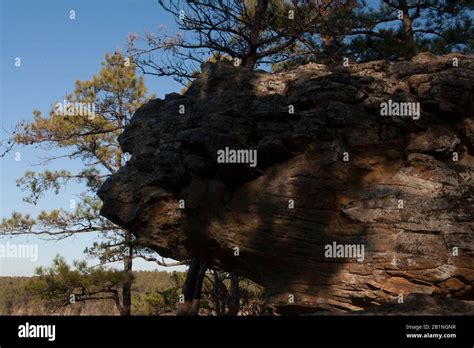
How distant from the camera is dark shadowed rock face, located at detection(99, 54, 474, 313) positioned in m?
9.51

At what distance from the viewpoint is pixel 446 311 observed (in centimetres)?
712

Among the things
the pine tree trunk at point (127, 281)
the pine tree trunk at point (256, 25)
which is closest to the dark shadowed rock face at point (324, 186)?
the pine tree trunk at point (256, 25)

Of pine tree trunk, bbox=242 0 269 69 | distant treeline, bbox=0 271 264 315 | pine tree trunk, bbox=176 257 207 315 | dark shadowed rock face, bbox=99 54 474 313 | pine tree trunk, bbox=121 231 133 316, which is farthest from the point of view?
pine tree trunk, bbox=121 231 133 316

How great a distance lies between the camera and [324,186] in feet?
33.7

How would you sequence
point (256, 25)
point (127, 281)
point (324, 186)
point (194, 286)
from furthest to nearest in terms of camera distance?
point (127, 281), point (256, 25), point (194, 286), point (324, 186)

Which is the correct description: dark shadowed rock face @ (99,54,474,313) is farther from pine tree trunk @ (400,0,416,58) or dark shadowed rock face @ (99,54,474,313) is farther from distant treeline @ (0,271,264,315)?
distant treeline @ (0,271,264,315)

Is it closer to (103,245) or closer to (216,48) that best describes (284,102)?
(216,48)

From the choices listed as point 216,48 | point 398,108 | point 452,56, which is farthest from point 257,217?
point 216,48

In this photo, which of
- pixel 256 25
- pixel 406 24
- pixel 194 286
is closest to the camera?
pixel 194 286

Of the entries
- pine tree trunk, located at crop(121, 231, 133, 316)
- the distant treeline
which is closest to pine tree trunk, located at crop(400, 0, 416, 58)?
the distant treeline

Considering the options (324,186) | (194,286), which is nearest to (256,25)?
(324,186)

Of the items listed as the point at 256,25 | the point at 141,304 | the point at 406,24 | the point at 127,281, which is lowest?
the point at 141,304

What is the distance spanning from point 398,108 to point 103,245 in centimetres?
1326

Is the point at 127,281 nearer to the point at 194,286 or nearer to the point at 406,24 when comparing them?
the point at 194,286
